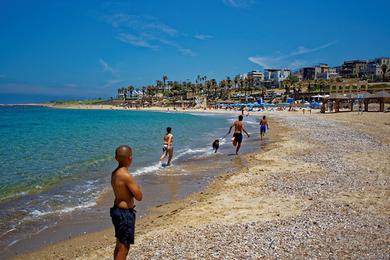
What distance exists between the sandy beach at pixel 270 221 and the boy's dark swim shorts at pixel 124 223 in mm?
1057

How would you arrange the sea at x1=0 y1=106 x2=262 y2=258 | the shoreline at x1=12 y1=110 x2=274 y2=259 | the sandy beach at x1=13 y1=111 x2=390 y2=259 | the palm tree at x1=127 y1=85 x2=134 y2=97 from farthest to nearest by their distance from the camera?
the palm tree at x1=127 y1=85 x2=134 y2=97, the sea at x1=0 y1=106 x2=262 y2=258, the shoreline at x1=12 y1=110 x2=274 y2=259, the sandy beach at x1=13 y1=111 x2=390 y2=259

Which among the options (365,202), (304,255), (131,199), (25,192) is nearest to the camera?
(131,199)

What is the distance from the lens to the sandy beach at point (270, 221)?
4798 millimetres

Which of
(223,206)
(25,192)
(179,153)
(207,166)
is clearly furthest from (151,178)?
(179,153)

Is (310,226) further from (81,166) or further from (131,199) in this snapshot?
(81,166)

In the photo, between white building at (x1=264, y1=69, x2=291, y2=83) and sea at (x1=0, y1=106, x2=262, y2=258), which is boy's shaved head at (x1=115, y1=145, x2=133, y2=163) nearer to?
sea at (x1=0, y1=106, x2=262, y2=258)

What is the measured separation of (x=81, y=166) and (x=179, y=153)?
492cm

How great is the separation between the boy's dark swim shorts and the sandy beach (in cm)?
106

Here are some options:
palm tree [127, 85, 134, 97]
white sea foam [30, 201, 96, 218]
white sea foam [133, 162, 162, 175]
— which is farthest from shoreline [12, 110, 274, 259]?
→ palm tree [127, 85, 134, 97]

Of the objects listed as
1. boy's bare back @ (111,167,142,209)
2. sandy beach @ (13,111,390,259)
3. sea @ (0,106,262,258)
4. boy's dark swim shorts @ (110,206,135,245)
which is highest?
boy's bare back @ (111,167,142,209)

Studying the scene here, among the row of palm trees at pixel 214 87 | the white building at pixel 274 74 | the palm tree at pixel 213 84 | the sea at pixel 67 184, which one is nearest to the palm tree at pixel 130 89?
the row of palm trees at pixel 214 87

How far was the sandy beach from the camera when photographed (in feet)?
15.7

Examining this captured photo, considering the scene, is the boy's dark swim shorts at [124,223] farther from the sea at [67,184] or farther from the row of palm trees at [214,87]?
the row of palm trees at [214,87]

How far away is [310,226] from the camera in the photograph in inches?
219
